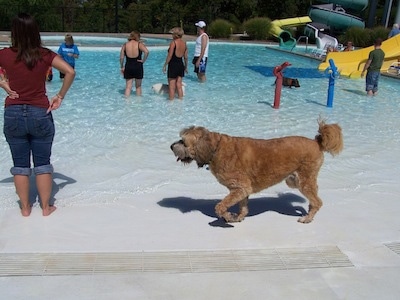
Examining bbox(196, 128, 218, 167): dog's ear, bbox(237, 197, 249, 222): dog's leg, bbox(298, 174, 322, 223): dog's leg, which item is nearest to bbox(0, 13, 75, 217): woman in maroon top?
bbox(196, 128, 218, 167): dog's ear

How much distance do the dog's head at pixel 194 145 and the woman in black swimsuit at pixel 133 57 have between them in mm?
7729

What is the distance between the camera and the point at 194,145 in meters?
4.36

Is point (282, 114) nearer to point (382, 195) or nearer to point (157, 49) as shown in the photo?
point (382, 195)

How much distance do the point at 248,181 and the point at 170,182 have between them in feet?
6.23

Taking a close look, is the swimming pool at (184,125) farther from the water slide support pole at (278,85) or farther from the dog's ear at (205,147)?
the dog's ear at (205,147)

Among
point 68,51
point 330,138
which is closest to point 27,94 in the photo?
point 330,138

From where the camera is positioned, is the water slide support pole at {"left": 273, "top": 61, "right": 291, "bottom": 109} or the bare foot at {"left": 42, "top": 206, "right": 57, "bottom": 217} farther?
the water slide support pole at {"left": 273, "top": 61, "right": 291, "bottom": 109}

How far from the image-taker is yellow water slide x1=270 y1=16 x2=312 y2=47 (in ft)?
111

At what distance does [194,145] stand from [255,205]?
162 centimetres

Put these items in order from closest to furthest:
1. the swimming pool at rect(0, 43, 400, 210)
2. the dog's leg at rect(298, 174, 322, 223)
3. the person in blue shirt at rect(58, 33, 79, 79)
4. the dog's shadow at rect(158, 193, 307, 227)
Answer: the dog's leg at rect(298, 174, 322, 223) → the dog's shadow at rect(158, 193, 307, 227) → the swimming pool at rect(0, 43, 400, 210) → the person in blue shirt at rect(58, 33, 79, 79)

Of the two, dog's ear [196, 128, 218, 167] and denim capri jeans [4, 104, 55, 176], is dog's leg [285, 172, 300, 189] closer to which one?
dog's ear [196, 128, 218, 167]

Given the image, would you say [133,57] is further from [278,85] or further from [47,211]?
[47,211]

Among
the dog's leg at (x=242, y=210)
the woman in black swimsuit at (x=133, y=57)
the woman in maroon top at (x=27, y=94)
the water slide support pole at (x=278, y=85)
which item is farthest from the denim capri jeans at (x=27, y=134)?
the water slide support pole at (x=278, y=85)

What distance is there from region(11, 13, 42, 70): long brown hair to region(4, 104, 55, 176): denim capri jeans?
1.48ft
